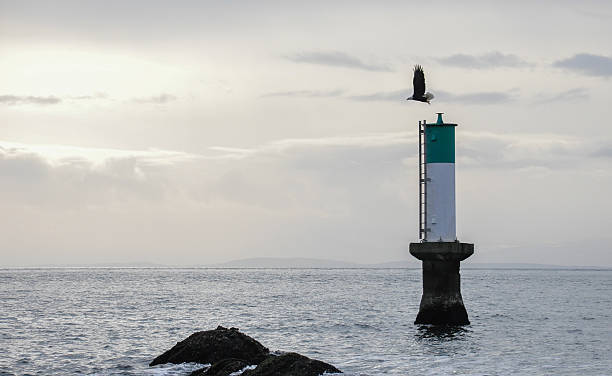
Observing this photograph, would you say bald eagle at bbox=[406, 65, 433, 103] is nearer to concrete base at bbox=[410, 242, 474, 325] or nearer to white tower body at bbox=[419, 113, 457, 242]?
white tower body at bbox=[419, 113, 457, 242]

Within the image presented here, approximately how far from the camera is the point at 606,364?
961 inches

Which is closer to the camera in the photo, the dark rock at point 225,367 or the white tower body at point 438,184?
the dark rock at point 225,367

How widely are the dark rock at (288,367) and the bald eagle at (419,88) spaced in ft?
50.1

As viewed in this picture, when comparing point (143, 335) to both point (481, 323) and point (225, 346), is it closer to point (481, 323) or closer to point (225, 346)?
point (225, 346)

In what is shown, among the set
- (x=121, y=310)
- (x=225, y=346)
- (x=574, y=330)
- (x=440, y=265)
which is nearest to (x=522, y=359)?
(x=440, y=265)

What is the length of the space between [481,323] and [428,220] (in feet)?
27.6

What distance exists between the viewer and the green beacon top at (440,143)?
3133cm

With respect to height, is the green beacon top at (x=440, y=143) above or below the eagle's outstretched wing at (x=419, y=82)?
below

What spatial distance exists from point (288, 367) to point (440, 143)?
14.8 metres

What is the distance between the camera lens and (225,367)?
66.4ft

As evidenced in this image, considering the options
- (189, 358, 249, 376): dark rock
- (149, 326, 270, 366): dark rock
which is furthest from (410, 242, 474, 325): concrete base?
(189, 358, 249, 376): dark rock

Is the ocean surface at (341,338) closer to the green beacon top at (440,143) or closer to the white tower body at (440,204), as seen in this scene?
the white tower body at (440,204)

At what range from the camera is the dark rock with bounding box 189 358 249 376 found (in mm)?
19984

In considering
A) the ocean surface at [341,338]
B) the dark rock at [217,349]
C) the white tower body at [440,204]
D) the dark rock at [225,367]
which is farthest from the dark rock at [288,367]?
the white tower body at [440,204]
